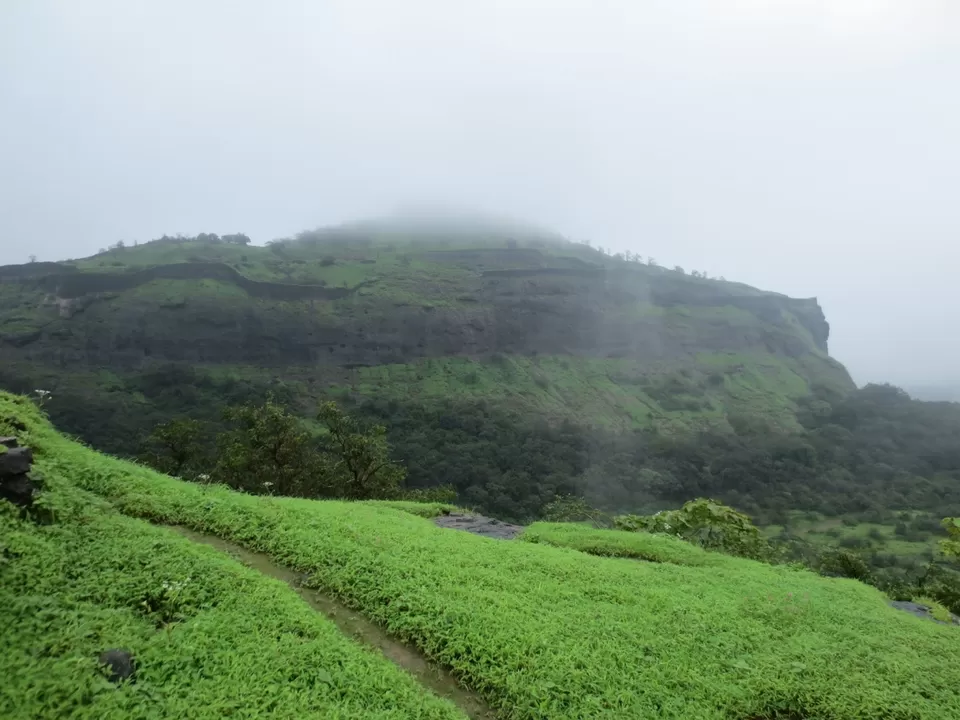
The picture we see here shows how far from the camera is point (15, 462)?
715 centimetres

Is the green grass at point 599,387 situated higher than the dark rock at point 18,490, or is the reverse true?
the dark rock at point 18,490

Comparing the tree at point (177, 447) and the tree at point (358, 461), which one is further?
the tree at point (358, 461)

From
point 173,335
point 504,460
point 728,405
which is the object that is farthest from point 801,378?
point 173,335

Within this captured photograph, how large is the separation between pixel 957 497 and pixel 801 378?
227ft

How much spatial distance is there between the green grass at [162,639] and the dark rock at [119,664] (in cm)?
6

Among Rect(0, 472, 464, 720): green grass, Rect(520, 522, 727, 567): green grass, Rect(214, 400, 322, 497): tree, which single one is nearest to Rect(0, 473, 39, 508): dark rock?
Rect(0, 472, 464, 720): green grass

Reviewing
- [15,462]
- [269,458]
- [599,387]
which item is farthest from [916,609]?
[599,387]

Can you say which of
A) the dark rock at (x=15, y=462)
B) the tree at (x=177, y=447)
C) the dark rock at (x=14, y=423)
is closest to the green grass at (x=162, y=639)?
the dark rock at (x=15, y=462)

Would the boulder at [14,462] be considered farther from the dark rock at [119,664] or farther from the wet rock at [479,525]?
the wet rock at [479,525]

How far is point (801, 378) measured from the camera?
14538cm

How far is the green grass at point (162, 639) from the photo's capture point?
4.95 metres

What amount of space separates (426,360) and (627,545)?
111959 mm

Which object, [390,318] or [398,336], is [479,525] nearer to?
[398,336]

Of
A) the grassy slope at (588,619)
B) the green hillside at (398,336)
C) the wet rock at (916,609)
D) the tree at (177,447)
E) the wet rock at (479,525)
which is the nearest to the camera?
the grassy slope at (588,619)
